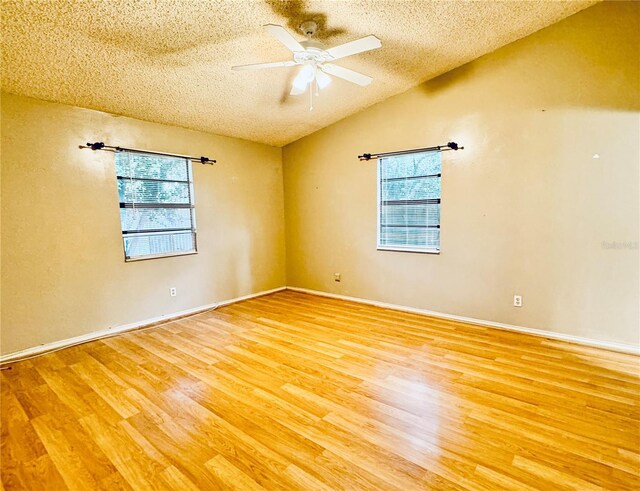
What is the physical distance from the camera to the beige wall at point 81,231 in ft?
9.47

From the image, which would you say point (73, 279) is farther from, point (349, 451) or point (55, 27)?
point (349, 451)

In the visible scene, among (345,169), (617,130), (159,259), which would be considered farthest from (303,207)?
(617,130)

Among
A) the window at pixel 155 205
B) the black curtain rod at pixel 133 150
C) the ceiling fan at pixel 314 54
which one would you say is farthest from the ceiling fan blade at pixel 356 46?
the window at pixel 155 205

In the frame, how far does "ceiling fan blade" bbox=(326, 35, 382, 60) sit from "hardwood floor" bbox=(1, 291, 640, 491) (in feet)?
7.91

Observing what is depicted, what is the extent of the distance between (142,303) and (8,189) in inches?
65.8

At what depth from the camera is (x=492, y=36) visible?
302 cm

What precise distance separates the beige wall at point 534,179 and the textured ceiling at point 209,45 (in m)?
0.33

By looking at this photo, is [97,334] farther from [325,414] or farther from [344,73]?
[344,73]

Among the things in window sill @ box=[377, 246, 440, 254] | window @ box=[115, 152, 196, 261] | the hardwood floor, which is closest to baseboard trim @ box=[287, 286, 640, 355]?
the hardwood floor

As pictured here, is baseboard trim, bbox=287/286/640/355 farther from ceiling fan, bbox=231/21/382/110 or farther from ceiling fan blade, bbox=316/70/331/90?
ceiling fan blade, bbox=316/70/331/90

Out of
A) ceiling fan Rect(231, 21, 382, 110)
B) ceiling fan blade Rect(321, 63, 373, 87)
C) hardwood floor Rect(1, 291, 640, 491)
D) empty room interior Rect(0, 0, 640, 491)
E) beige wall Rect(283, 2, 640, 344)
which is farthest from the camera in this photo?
beige wall Rect(283, 2, 640, 344)

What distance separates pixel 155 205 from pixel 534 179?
4253 millimetres

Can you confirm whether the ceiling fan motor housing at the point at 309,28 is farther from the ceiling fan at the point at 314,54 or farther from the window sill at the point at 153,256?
the window sill at the point at 153,256

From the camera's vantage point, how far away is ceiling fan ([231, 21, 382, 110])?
2.08 metres
